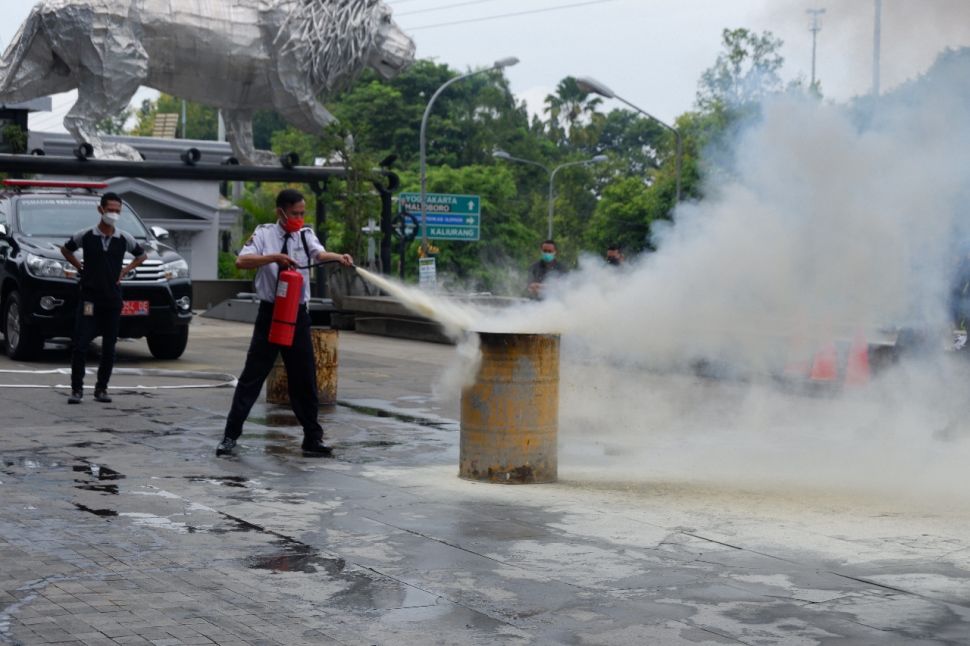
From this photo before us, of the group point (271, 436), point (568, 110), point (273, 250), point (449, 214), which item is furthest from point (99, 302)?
point (568, 110)

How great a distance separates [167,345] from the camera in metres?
17.6

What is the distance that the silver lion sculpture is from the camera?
70.8 ft

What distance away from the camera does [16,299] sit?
16.5 meters

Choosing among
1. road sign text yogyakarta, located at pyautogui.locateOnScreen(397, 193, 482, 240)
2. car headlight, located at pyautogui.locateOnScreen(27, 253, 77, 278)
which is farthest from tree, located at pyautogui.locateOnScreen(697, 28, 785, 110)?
road sign text yogyakarta, located at pyautogui.locateOnScreen(397, 193, 482, 240)

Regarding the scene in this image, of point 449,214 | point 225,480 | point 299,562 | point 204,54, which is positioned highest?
point 204,54

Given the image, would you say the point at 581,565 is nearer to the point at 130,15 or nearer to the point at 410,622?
the point at 410,622

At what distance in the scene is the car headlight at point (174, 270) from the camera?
16906mm

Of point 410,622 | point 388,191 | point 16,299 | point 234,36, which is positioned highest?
point 234,36

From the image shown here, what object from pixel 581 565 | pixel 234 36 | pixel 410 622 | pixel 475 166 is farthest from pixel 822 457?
pixel 475 166

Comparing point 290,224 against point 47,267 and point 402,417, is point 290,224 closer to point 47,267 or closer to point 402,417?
point 402,417

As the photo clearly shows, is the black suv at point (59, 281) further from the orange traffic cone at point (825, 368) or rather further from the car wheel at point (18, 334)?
the orange traffic cone at point (825, 368)

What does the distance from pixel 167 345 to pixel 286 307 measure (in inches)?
323

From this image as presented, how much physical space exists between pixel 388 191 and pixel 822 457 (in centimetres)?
1584

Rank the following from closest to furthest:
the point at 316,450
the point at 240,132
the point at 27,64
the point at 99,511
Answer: the point at 99,511
the point at 316,450
the point at 27,64
the point at 240,132
